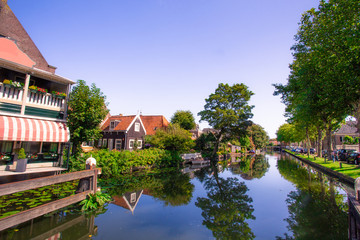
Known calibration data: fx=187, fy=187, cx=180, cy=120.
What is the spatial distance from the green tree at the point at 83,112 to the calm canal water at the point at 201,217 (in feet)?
15.8

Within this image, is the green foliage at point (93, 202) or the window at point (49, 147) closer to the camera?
the green foliage at point (93, 202)

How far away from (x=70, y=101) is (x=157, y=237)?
532 inches

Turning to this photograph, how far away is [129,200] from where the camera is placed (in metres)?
11.6

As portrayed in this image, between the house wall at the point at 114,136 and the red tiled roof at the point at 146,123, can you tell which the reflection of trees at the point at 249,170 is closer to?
the red tiled roof at the point at 146,123

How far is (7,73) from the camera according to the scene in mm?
13656

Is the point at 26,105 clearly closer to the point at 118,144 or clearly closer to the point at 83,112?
the point at 83,112

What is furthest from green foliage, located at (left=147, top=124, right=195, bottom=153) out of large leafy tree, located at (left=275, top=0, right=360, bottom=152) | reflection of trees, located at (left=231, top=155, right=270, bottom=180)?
large leafy tree, located at (left=275, top=0, right=360, bottom=152)

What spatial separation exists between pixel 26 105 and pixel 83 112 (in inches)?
146

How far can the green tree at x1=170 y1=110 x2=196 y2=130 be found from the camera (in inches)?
1806

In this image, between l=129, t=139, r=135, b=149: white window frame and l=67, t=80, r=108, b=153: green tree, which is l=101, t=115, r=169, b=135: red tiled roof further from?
l=67, t=80, r=108, b=153: green tree

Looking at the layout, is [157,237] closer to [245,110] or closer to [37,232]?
[37,232]

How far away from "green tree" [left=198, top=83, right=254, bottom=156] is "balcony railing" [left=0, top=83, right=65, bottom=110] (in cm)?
3146

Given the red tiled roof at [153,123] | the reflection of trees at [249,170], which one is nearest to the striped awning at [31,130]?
the reflection of trees at [249,170]

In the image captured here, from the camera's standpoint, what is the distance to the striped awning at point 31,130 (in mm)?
11352
